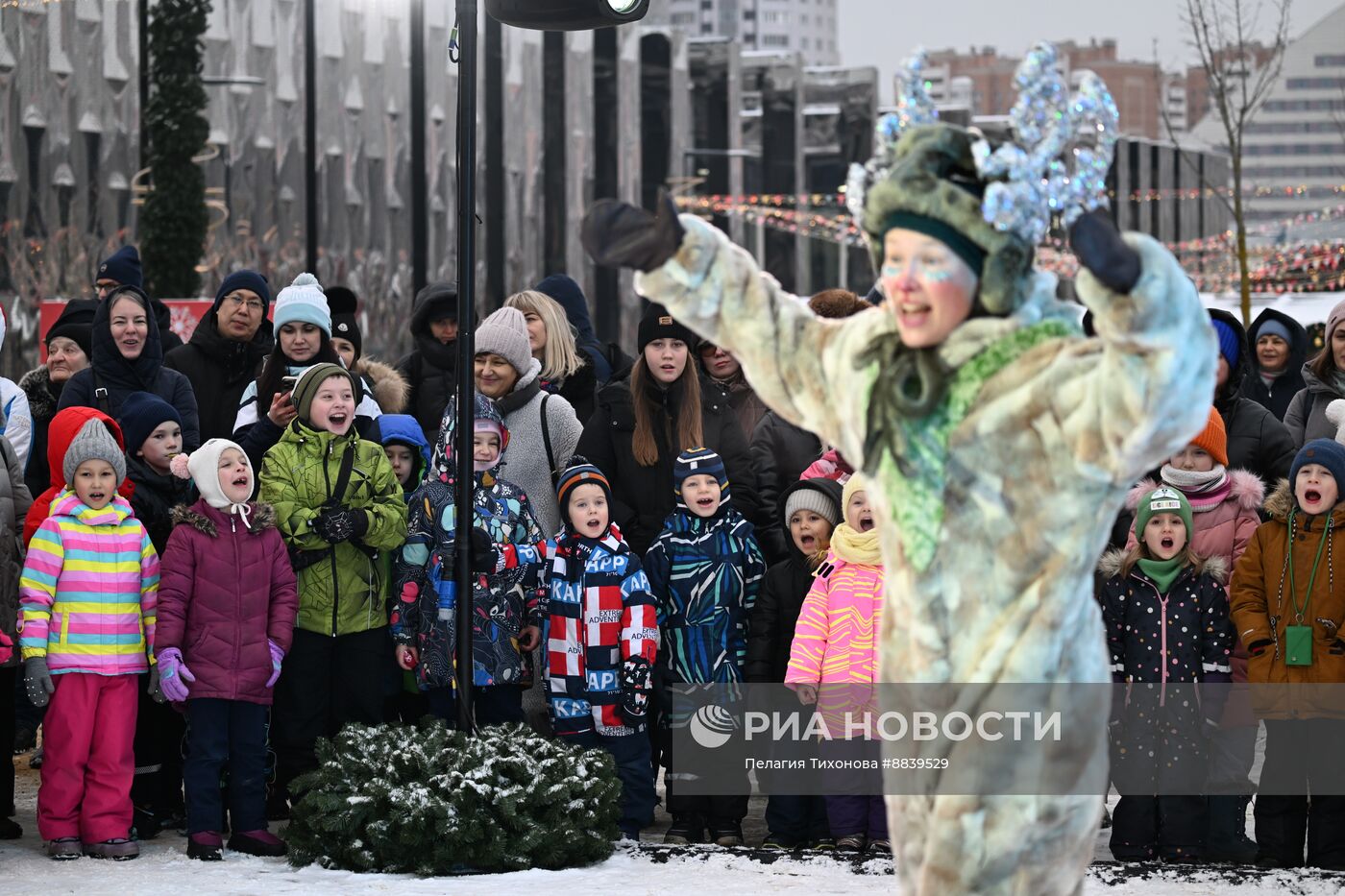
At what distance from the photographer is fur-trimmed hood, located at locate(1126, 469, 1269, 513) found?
21.6 ft

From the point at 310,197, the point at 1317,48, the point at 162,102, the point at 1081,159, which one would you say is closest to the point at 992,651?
the point at 1081,159

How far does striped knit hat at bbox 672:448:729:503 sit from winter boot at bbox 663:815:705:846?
3.60 feet

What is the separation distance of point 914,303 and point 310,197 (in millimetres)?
16211

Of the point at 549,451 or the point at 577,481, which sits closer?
the point at 577,481

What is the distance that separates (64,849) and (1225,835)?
3706 mm

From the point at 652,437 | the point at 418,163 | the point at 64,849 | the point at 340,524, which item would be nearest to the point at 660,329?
the point at 652,437

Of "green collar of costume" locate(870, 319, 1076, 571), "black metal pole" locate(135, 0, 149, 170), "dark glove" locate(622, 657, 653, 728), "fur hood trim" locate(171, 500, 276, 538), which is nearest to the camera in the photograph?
"green collar of costume" locate(870, 319, 1076, 571)

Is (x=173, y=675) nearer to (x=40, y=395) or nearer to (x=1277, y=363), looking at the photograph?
(x=40, y=395)

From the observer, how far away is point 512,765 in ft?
19.9

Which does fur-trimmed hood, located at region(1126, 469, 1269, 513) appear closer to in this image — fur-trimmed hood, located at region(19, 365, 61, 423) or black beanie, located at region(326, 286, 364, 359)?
black beanie, located at region(326, 286, 364, 359)

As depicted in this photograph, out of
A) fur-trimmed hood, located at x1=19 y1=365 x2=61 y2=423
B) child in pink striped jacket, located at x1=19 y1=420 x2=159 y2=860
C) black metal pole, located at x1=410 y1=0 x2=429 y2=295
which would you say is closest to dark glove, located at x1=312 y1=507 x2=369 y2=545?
child in pink striped jacket, located at x1=19 y1=420 x2=159 y2=860

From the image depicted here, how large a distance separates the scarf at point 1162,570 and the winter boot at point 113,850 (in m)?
3.37

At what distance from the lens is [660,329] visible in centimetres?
714

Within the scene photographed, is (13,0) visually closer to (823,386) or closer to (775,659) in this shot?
(775,659)
